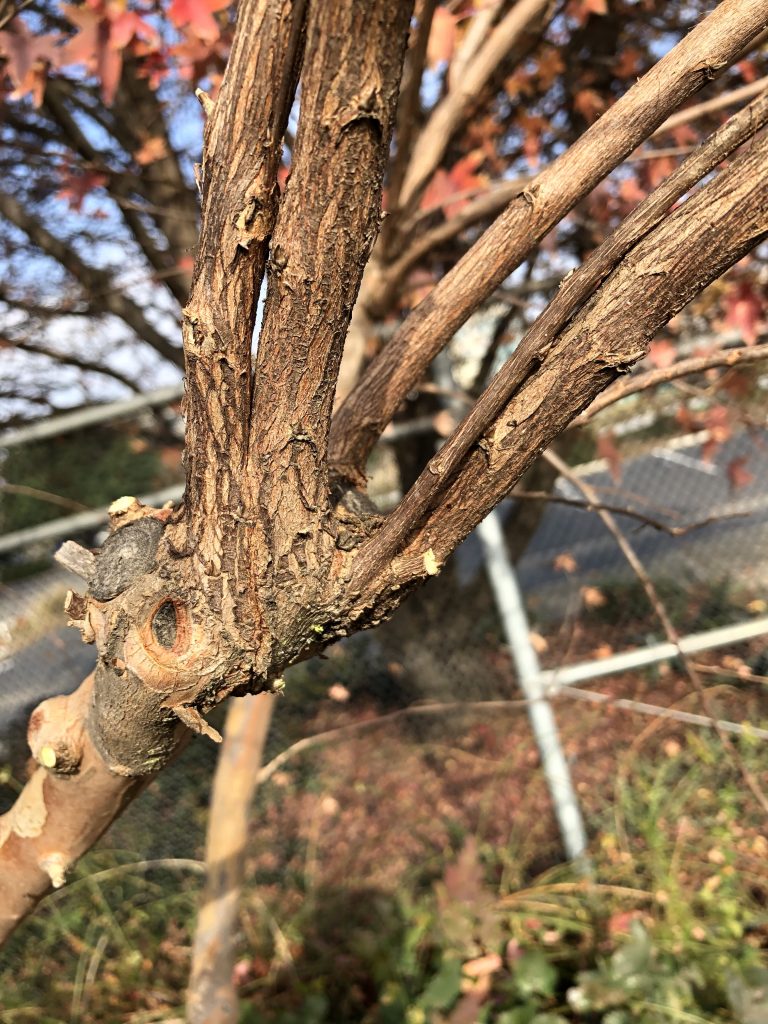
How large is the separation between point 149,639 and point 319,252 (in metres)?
0.45

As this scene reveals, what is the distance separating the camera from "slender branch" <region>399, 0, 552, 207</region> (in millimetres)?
1807

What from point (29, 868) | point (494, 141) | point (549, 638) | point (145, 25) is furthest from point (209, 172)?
point (549, 638)

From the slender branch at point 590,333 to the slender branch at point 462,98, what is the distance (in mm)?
1327

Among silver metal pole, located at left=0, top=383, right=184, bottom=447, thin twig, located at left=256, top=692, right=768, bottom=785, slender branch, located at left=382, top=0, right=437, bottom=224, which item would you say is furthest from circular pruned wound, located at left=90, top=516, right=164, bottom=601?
silver metal pole, located at left=0, top=383, right=184, bottom=447

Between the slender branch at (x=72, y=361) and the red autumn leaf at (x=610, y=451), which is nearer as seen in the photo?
the red autumn leaf at (x=610, y=451)

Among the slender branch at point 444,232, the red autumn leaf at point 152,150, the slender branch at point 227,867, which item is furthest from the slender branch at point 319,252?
the red autumn leaf at point 152,150

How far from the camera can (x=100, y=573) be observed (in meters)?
0.80

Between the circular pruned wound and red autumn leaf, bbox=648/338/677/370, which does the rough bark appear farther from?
→ red autumn leaf, bbox=648/338/677/370

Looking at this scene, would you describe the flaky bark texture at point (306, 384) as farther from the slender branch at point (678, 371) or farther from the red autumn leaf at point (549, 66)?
the red autumn leaf at point (549, 66)

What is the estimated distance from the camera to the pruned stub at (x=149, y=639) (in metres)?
0.78

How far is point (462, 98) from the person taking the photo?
6.12 feet

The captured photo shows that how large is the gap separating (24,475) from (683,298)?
3010mm

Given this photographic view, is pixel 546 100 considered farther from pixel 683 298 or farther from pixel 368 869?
pixel 368 869

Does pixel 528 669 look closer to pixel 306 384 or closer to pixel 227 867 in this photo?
pixel 227 867
